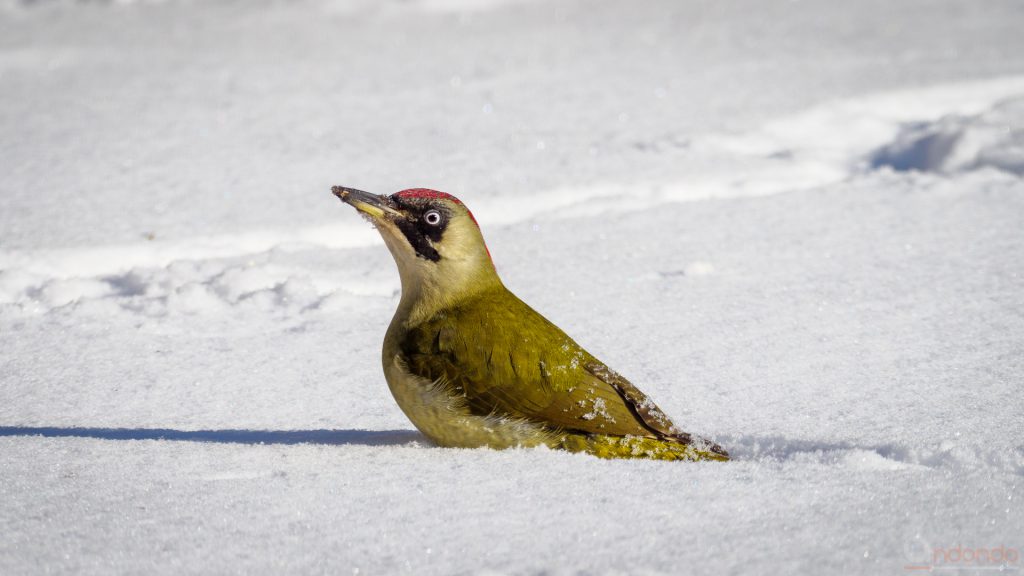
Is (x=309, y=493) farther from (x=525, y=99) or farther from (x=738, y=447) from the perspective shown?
(x=525, y=99)

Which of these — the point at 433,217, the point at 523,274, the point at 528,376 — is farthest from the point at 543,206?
the point at 528,376

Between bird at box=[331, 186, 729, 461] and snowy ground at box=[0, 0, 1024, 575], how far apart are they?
0.38 feet

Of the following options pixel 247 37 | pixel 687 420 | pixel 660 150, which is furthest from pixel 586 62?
pixel 687 420

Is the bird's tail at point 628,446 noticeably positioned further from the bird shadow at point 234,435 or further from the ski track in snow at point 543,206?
the ski track in snow at point 543,206

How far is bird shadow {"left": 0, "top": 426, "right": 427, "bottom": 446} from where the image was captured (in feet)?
9.33

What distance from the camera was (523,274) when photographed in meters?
4.40

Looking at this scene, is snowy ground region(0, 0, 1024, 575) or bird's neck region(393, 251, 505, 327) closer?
snowy ground region(0, 0, 1024, 575)

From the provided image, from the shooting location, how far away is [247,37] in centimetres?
821

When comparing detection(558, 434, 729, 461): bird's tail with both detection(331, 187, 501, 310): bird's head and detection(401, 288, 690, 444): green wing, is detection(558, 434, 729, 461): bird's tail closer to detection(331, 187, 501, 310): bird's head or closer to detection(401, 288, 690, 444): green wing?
detection(401, 288, 690, 444): green wing

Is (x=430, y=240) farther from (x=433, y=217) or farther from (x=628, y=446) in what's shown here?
(x=628, y=446)

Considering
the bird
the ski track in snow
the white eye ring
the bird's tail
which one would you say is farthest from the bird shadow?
the ski track in snow

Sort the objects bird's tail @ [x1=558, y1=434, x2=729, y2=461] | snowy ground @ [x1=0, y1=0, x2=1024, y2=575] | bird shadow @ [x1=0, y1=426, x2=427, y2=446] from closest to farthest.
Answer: snowy ground @ [x1=0, y1=0, x2=1024, y2=575], bird's tail @ [x1=558, y1=434, x2=729, y2=461], bird shadow @ [x1=0, y1=426, x2=427, y2=446]

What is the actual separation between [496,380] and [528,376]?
0.26 ft

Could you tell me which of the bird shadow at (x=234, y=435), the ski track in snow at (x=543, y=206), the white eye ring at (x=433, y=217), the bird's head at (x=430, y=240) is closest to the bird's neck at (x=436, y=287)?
the bird's head at (x=430, y=240)
